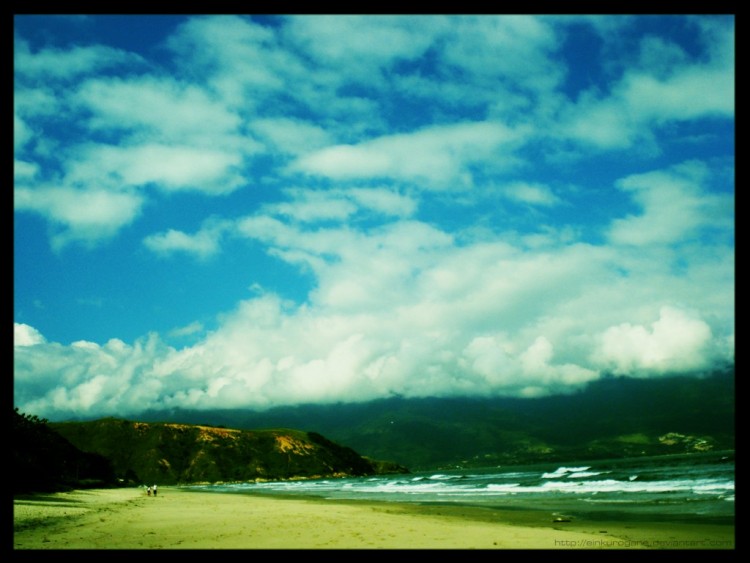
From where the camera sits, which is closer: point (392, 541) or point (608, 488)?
point (392, 541)

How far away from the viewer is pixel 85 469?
99.1 m
